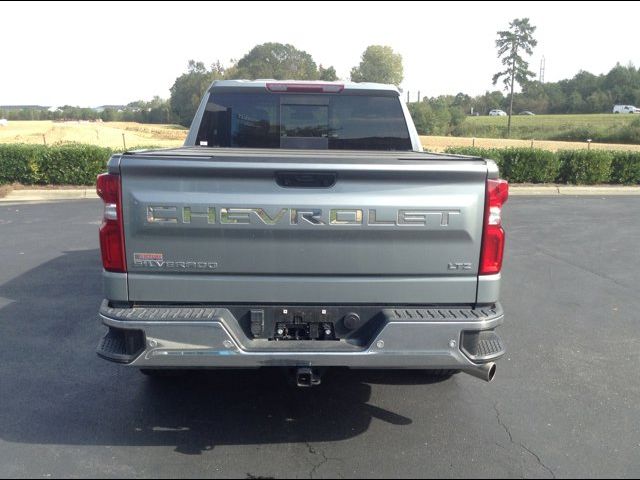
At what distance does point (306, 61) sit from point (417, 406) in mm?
93193

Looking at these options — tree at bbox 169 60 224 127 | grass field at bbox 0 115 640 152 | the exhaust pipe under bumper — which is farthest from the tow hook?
tree at bbox 169 60 224 127

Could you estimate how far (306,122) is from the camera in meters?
5.33

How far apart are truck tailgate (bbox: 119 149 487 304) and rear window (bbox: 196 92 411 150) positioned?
212 cm

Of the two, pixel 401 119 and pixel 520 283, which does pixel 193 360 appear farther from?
pixel 520 283

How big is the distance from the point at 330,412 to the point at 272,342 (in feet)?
3.47

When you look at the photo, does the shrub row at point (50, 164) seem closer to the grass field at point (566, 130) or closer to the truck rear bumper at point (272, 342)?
the truck rear bumper at point (272, 342)

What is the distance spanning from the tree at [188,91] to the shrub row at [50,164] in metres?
57.5

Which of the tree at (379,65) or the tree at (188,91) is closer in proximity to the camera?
the tree at (188,91)

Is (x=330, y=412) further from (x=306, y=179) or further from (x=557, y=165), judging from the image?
(x=557, y=165)

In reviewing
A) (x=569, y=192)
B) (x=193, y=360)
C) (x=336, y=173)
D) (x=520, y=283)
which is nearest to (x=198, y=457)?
(x=193, y=360)

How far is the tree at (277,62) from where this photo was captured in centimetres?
8136

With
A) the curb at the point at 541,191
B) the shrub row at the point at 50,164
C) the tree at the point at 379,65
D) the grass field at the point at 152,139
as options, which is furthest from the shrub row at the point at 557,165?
the tree at the point at 379,65

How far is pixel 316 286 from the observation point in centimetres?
324

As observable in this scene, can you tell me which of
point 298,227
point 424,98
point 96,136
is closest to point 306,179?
point 298,227
